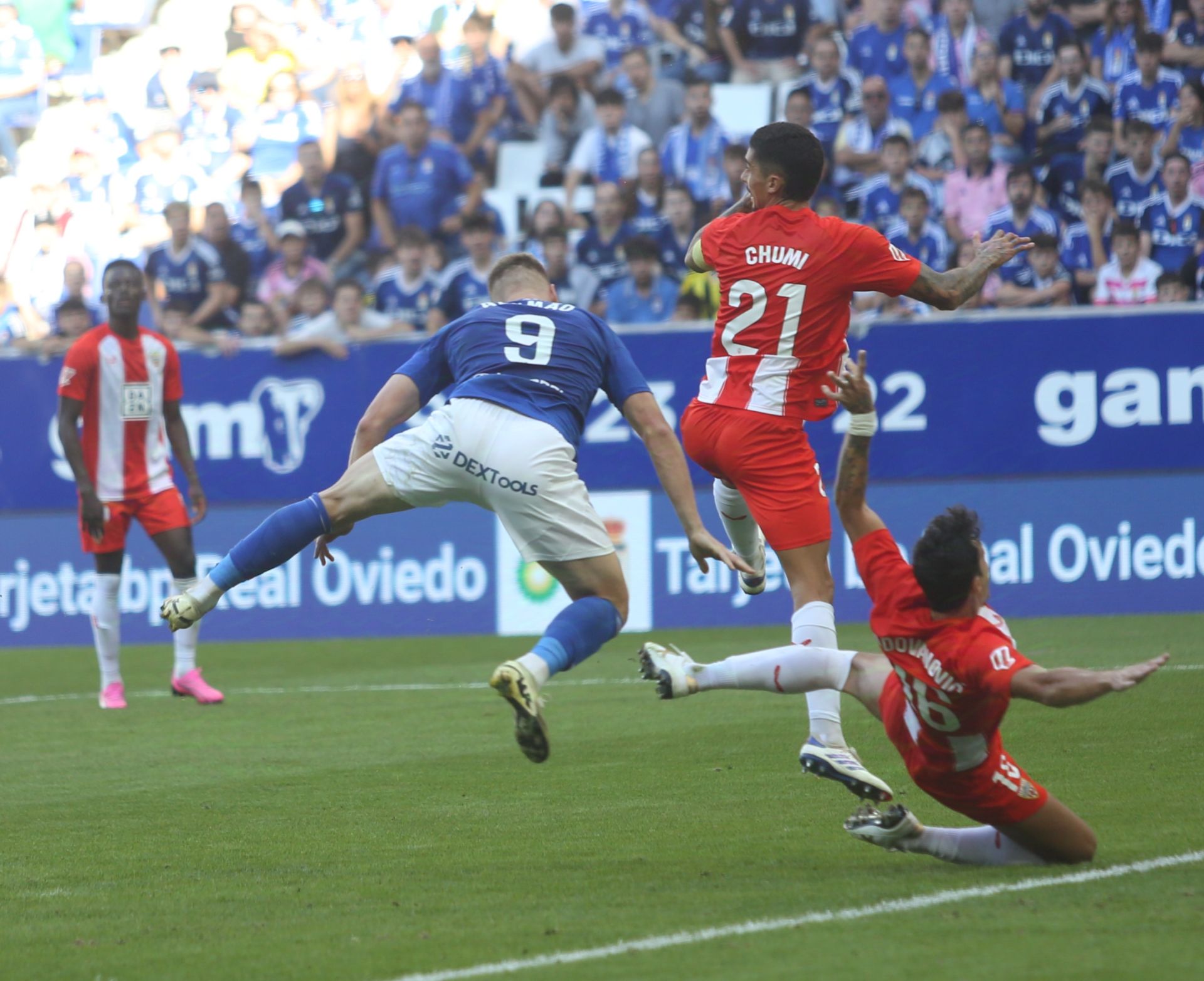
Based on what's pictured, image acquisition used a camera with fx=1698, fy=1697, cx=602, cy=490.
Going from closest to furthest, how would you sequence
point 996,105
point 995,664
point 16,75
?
point 995,664
point 996,105
point 16,75

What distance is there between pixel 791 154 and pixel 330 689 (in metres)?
5.81

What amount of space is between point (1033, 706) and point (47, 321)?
12.4 meters

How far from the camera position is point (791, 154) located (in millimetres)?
6344

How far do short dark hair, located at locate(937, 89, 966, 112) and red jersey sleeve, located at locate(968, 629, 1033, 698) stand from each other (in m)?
11.2

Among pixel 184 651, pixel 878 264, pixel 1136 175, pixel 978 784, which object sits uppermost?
pixel 1136 175

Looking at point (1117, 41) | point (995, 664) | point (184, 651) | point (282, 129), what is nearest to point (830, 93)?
point (1117, 41)

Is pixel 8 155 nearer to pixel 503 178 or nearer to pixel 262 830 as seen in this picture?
pixel 503 178

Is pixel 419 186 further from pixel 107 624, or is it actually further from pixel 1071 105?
pixel 107 624

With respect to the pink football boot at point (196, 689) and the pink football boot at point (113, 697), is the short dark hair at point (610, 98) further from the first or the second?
the pink football boot at point (113, 697)

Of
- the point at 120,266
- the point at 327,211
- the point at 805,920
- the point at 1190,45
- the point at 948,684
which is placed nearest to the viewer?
the point at 805,920

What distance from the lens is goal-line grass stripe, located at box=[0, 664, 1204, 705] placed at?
10.7m

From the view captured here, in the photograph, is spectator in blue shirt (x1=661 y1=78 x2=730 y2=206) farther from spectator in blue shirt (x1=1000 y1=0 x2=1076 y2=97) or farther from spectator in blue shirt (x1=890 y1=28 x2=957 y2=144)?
spectator in blue shirt (x1=1000 y1=0 x2=1076 y2=97)

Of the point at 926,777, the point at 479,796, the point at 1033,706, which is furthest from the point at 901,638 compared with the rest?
A: the point at 1033,706

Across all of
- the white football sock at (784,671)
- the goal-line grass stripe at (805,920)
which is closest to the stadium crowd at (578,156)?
the white football sock at (784,671)
